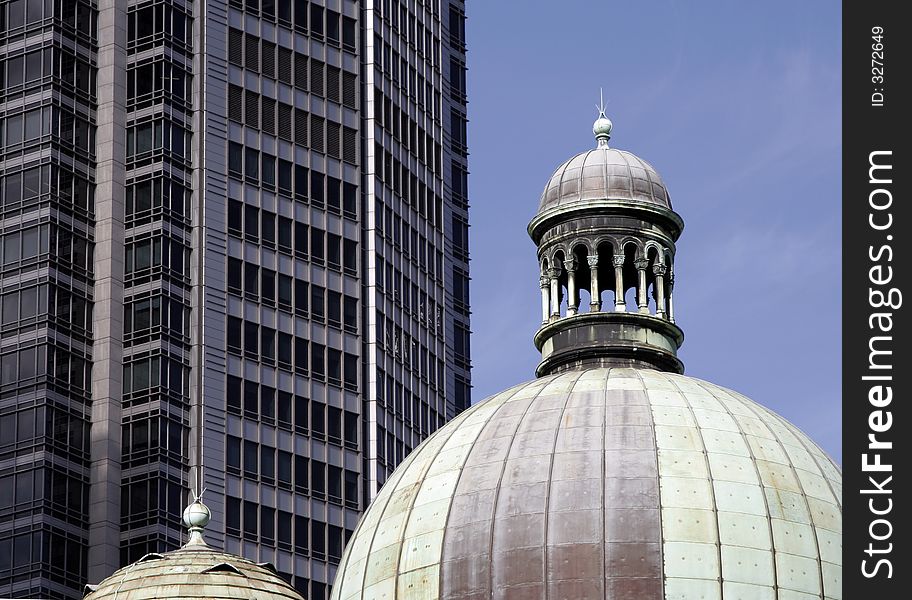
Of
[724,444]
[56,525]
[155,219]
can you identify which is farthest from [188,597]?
[155,219]

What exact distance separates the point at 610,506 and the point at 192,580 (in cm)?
1859

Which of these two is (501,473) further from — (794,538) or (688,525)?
(794,538)

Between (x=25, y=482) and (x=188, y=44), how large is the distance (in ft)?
109

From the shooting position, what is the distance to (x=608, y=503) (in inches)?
2687

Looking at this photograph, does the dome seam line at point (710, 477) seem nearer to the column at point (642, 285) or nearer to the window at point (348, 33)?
the column at point (642, 285)

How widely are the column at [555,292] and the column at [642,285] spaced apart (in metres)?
2.44

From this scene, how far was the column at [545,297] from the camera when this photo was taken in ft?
262

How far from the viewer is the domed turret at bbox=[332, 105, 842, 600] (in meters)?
67.2

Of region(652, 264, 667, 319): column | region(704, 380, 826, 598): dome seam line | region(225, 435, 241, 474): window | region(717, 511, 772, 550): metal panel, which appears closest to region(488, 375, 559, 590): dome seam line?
region(652, 264, 667, 319): column

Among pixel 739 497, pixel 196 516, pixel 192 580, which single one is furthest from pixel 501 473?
pixel 196 516

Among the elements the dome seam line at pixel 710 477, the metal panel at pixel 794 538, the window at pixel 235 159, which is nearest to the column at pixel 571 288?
the dome seam line at pixel 710 477
